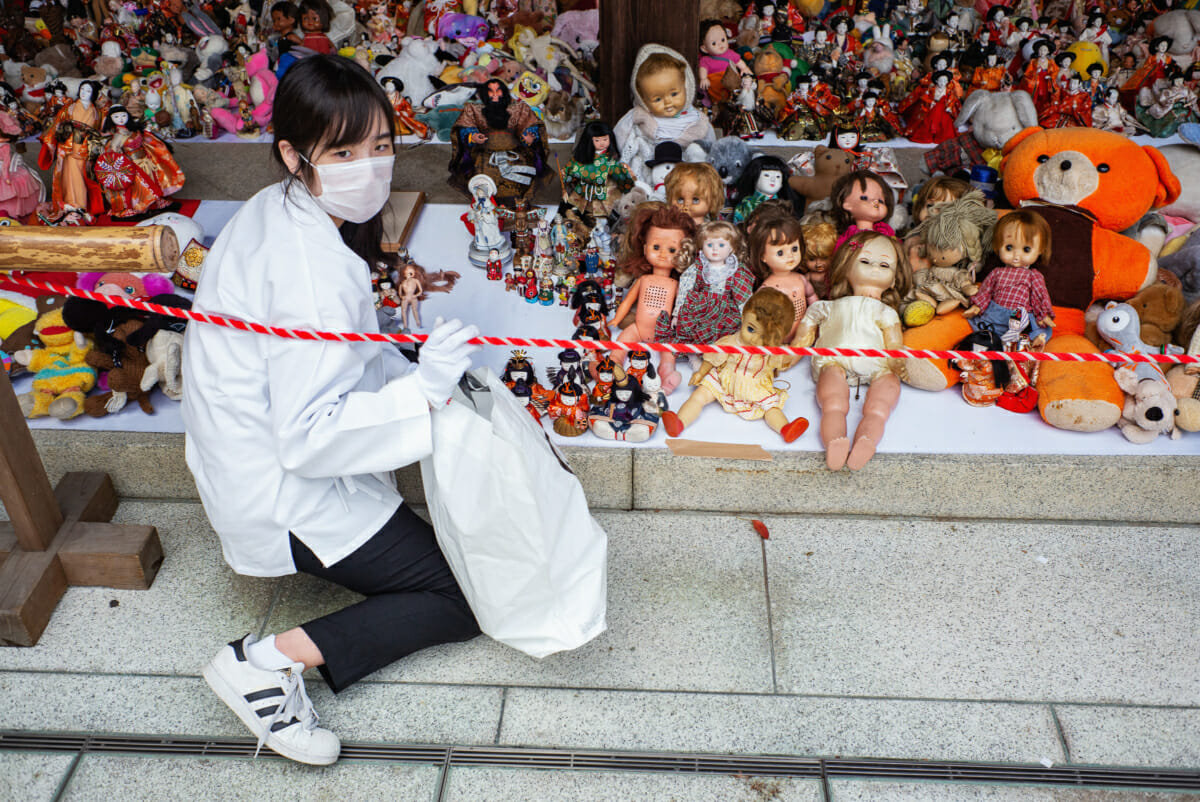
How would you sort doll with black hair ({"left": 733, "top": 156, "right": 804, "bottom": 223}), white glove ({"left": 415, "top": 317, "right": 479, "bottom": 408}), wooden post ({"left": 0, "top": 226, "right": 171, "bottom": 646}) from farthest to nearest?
doll with black hair ({"left": 733, "top": 156, "right": 804, "bottom": 223}), wooden post ({"left": 0, "top": 226, "right": 171, "bottom": 646}), white glove ({"left": 415, "top": 317, "right": 479, "bottom": 408})

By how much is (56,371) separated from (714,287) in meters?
2.53

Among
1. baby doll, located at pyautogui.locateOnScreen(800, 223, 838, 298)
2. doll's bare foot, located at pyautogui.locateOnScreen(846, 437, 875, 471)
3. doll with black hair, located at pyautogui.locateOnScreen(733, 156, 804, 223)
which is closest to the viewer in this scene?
doll's bare foot, located at pyautogui.locateOnScreen(846, 437, 875, 471)

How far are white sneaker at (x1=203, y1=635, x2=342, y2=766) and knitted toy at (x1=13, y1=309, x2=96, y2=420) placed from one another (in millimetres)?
Result: 1445

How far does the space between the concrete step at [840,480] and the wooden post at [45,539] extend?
18 centimetres

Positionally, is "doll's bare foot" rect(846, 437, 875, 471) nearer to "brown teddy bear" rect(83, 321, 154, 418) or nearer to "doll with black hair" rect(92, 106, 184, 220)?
"brown teddy bear" rect(83, 321, 154, 418)

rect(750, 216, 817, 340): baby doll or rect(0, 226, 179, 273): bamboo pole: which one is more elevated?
rect(0, 226, 179, 273): bamboo pole

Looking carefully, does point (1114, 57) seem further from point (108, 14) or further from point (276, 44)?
point (108, 14)

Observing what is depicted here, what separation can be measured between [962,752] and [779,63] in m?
4.06

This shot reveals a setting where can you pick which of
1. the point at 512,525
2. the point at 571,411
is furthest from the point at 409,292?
the point at 512,525

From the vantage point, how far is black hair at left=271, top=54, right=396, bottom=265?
2.28m

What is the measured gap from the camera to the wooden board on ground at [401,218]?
14.4 ft

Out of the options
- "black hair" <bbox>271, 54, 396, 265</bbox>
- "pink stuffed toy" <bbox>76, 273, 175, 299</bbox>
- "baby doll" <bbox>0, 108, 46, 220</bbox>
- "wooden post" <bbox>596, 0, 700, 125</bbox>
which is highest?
"black hair" <bbox>271, 54, 396, 265</bbox>

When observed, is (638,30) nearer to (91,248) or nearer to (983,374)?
(983,374)

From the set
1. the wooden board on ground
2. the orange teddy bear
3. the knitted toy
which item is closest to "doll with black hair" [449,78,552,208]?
the wooden board on ground
